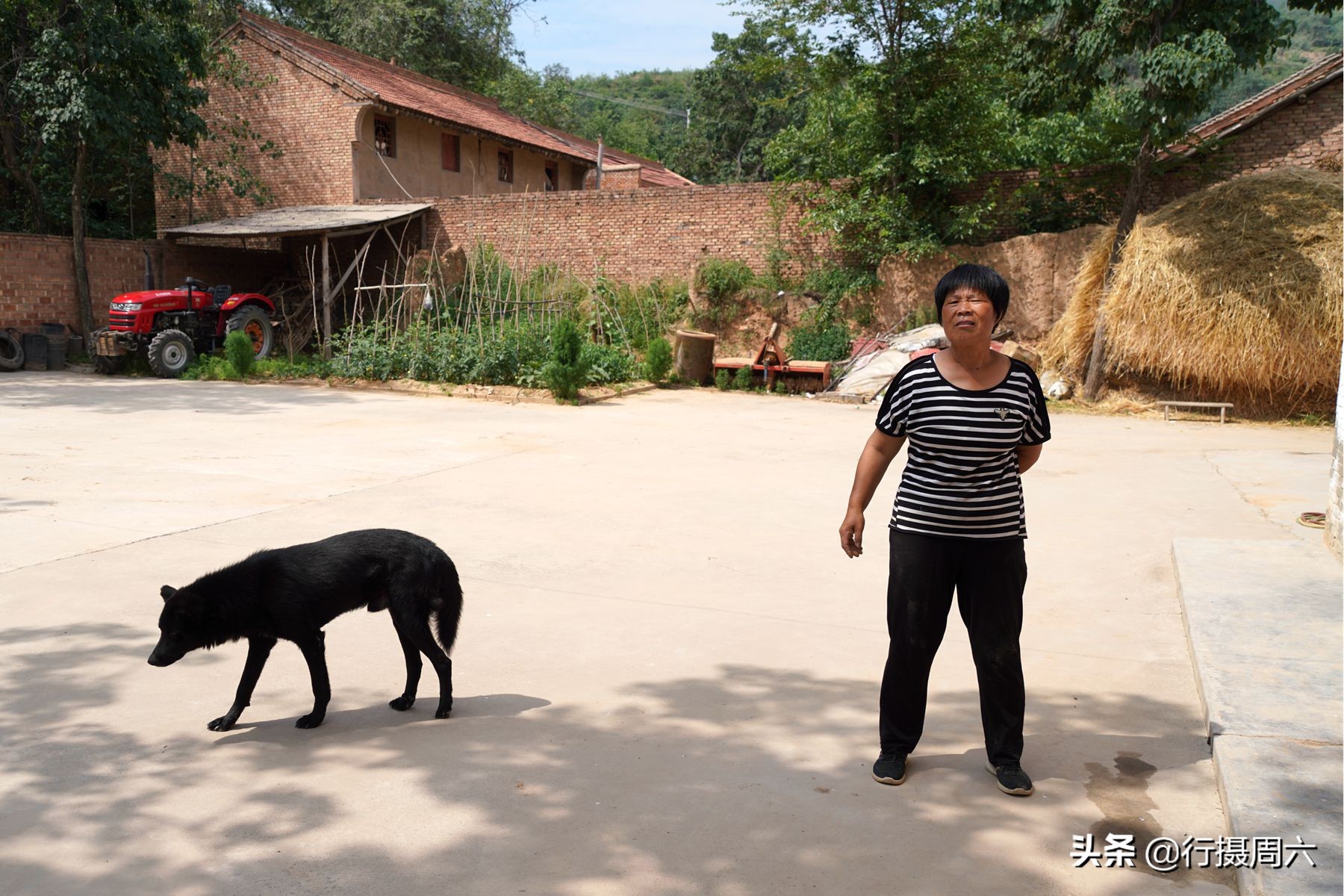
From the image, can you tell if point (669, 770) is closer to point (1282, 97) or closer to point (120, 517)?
point (120, 517)

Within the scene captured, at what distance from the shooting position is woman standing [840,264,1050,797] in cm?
294

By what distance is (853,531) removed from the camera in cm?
314

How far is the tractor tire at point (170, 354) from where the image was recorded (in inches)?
651

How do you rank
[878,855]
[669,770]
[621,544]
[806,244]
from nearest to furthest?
[878,855]
[669,770]
[621,544]
[806,244]

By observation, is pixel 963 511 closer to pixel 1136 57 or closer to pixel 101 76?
pixel 1136 57

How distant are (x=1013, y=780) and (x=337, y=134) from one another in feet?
77.4

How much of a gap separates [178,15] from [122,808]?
19738mm

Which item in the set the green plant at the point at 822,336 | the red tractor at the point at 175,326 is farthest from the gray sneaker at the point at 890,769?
the red tractor at the point at 175,326

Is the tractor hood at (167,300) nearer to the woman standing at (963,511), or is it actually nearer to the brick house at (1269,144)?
the brick house at (1269,144)

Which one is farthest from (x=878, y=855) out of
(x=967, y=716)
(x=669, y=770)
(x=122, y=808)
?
(x=122, y=808)

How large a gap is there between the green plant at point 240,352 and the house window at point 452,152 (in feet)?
34.2

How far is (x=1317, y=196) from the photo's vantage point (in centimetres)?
1342

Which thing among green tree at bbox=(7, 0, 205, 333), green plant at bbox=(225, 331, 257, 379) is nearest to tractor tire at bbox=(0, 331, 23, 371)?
green tree at bbox=(7, 0, 205, 333)

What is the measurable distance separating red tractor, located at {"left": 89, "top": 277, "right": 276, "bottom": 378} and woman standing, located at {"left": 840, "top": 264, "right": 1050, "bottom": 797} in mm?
16054
